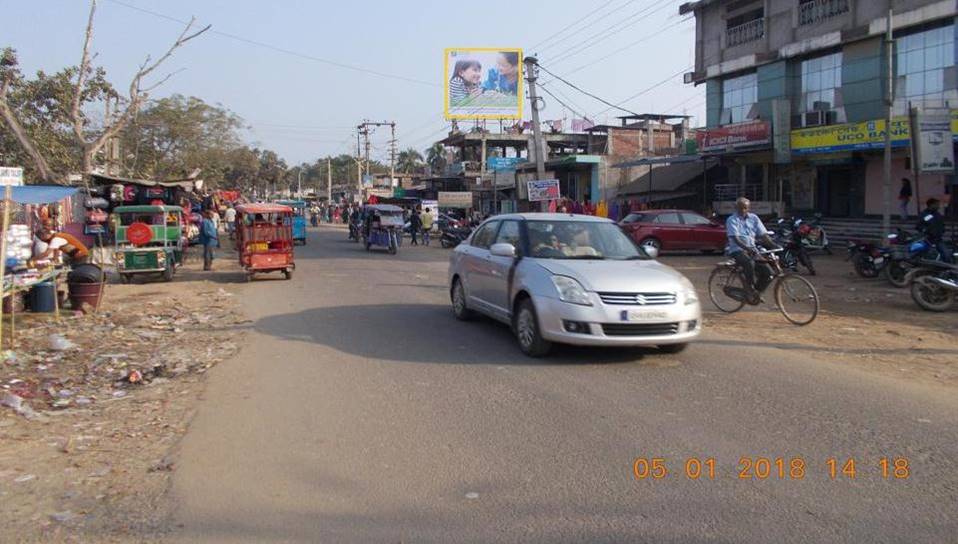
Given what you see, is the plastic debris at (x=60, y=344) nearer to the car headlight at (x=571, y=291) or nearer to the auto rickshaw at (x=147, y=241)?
the car headlight at (x=571, y=291)

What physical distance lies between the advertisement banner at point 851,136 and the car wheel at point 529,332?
1574cm

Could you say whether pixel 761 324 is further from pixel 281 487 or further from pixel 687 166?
pixel 687 166

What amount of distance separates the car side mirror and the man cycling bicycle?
377 cm

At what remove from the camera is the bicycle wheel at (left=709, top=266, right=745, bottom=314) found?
1088 centimetres

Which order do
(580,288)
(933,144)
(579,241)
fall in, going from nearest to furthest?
(580,288)
(579,241)
(933,144)

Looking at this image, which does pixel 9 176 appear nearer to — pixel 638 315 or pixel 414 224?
pixel 638 315

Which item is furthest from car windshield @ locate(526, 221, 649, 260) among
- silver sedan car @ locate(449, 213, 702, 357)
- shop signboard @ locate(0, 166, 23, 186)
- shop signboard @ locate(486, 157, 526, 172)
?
shop signboard @ locate(486, 157, 526, 172)

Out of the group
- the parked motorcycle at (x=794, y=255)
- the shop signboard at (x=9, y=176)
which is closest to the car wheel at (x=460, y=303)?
the shop signboard at (x=9, y=176)

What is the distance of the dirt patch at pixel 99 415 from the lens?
4.21 metres

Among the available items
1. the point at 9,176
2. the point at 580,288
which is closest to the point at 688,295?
the point at 580,288

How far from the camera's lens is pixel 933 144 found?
14.6 metres

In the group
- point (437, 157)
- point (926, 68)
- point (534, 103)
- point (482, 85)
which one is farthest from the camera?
point (437, 157)

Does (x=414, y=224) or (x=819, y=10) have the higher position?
(x=819, y=10)

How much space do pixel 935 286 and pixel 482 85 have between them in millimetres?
35685
